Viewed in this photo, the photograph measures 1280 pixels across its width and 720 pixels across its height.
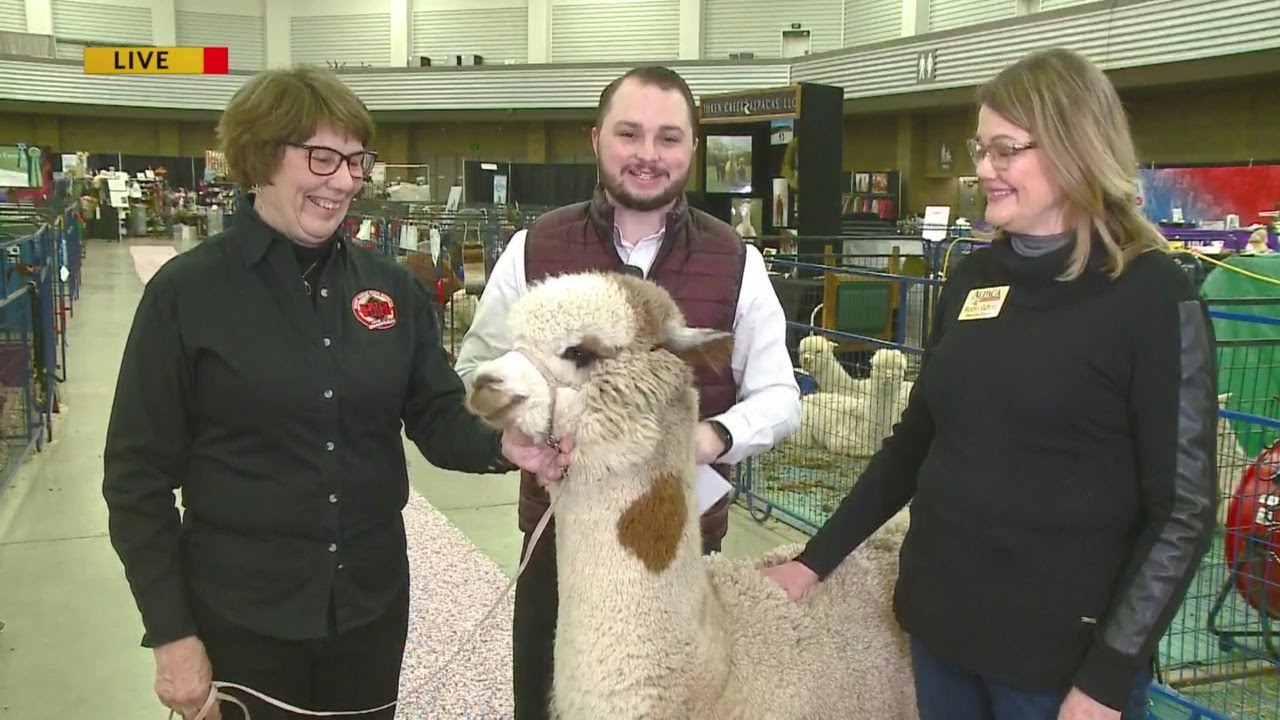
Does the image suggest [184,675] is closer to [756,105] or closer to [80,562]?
[80,562]

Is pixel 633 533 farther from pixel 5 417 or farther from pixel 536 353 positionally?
pixel 5 417

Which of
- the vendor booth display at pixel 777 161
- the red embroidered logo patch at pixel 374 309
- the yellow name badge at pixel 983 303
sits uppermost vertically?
the vendor booth display at pixel 777 161

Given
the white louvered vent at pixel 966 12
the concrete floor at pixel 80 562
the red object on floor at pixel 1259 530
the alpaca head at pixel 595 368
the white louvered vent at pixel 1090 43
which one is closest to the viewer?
the alpaca head at pixel 595 368

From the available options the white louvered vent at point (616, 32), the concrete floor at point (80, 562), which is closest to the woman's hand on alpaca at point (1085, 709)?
the concrete floor at point (80, 562)

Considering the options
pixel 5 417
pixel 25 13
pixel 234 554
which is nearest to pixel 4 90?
pixel 25 13

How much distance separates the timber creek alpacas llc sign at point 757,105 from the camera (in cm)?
958

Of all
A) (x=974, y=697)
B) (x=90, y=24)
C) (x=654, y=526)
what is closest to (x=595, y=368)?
(x=654, y=526)

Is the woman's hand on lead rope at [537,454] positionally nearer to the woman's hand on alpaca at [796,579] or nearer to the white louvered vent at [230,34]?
the woman's hand on alpaca at [796,579]

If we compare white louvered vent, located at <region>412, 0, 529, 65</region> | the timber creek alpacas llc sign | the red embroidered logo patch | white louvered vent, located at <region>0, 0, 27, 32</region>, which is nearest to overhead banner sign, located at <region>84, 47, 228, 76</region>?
white louvered vent, located at <region>0, 0, 27, 32</region>

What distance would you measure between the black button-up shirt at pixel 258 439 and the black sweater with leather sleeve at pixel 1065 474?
3.00 feet

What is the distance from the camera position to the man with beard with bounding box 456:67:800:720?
2.05 metres

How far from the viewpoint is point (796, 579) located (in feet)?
7.10

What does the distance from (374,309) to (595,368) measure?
1.65ft

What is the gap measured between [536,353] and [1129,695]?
3.72 ft
